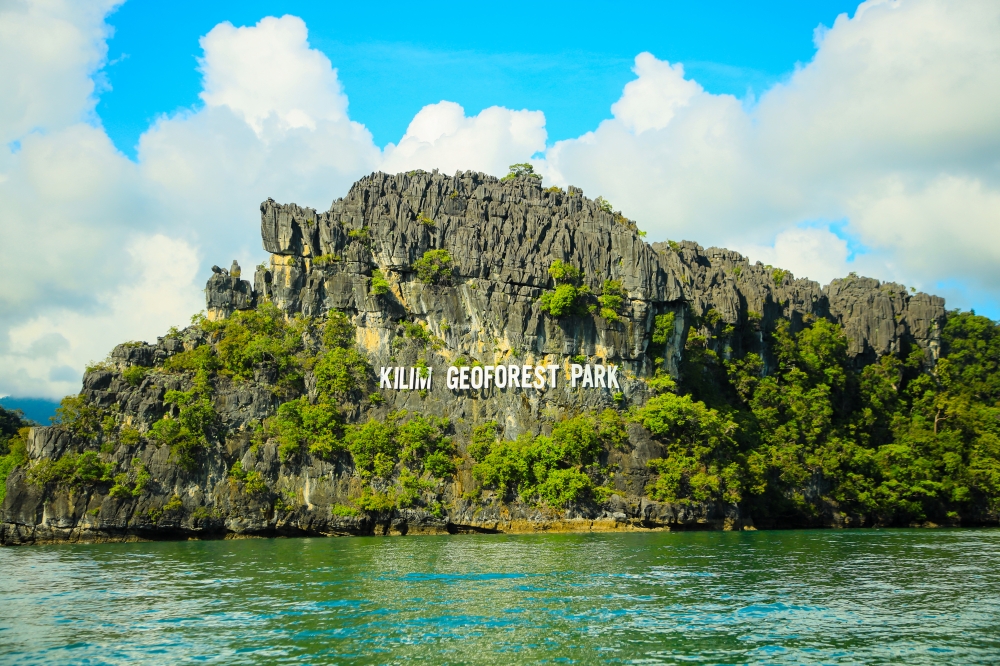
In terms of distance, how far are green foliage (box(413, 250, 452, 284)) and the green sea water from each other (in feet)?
114

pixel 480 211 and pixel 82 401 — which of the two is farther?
pixel 480 211

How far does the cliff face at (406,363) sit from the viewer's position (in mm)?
64812

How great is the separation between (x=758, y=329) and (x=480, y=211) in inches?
1292

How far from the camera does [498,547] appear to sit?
4897 centimetres

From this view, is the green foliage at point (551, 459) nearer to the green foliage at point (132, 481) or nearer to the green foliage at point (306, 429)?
the green foliage at point (306, 429)

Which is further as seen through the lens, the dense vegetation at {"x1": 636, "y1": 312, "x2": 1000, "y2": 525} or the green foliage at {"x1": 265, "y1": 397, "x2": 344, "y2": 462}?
the dense vegetation at {"x1": 636, "y1": 312, "x2": 1000, "y2": 525}

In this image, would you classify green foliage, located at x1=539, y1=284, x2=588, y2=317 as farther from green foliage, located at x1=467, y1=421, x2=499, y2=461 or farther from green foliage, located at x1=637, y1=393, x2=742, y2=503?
green foliage, located at x1=467, y1=421, x2=499, y2=461

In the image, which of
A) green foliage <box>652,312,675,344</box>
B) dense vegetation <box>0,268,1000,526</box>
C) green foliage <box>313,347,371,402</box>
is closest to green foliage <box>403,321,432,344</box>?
dense vegetation <box>0,268,1000,526</box>

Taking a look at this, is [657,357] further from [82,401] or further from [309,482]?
[82,401]

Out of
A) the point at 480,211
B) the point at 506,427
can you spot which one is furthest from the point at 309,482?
the point at 480,211

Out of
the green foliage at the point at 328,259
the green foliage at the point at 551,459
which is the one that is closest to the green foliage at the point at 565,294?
the green foliage at the point at 551,459

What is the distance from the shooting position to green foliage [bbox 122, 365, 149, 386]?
7031 cm

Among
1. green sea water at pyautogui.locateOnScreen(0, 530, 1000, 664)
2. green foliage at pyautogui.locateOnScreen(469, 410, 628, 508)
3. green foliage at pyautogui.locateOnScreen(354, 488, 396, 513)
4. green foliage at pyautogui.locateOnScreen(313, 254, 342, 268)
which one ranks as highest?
green foliage at pyautogui.locateOnScreen(313, 254, 342, 268)

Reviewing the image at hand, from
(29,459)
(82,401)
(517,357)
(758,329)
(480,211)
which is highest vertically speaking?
(480,211)
